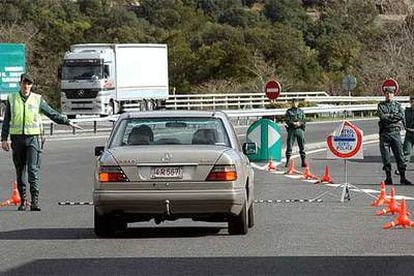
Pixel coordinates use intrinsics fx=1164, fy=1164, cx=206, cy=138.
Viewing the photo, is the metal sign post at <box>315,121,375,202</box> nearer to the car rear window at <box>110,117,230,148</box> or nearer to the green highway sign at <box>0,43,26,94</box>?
the car rear window at <box>110,117,230,148</box>

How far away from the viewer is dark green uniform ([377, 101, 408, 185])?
2159 cm

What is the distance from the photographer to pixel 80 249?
12602 millimetres

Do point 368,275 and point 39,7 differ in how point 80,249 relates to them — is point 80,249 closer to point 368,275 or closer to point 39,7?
point 368,275

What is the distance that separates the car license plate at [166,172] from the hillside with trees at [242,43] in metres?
55.0

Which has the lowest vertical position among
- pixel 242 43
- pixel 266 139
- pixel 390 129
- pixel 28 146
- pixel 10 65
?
pixel 266 139

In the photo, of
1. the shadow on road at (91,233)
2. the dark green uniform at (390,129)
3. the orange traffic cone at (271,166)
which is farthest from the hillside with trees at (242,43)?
the shadow on road at (91,233)

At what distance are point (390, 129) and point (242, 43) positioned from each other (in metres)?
61.9

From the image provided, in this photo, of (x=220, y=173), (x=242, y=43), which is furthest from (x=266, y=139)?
(x=242, y=43)

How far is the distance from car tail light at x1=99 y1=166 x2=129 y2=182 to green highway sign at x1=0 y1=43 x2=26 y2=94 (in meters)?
37.9

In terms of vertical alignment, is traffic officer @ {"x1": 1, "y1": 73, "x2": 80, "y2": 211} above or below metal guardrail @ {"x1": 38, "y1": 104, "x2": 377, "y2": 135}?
above

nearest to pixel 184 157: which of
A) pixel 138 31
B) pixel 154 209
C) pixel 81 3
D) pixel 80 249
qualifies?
pixel 154 209

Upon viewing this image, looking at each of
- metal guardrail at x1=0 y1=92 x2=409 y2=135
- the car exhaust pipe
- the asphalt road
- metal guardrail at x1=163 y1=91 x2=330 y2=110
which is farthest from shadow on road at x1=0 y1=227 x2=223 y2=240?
metal guardrail at x1=163 y1=91 x2=330 y2=110

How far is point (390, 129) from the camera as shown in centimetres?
2186

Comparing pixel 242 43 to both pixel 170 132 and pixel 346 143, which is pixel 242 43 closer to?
pixel 346 143
